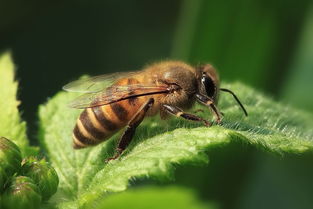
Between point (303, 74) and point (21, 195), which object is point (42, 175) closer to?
point (21, 195)

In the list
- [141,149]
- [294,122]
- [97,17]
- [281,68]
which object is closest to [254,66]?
[281,68]

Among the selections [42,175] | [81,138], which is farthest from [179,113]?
[42,175]

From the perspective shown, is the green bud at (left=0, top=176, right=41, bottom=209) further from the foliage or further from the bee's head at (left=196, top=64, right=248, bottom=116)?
the bee's head at (left=196, top=64, right=248, bottom=116)

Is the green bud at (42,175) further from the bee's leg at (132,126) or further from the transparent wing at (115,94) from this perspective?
the transparent wing at (115,94)

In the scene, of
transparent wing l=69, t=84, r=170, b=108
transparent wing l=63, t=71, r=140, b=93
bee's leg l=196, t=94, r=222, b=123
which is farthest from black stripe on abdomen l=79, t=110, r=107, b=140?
bee's leg l=196, t=94, r=222, b=123

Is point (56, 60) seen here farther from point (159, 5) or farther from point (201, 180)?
point (201, 180)
